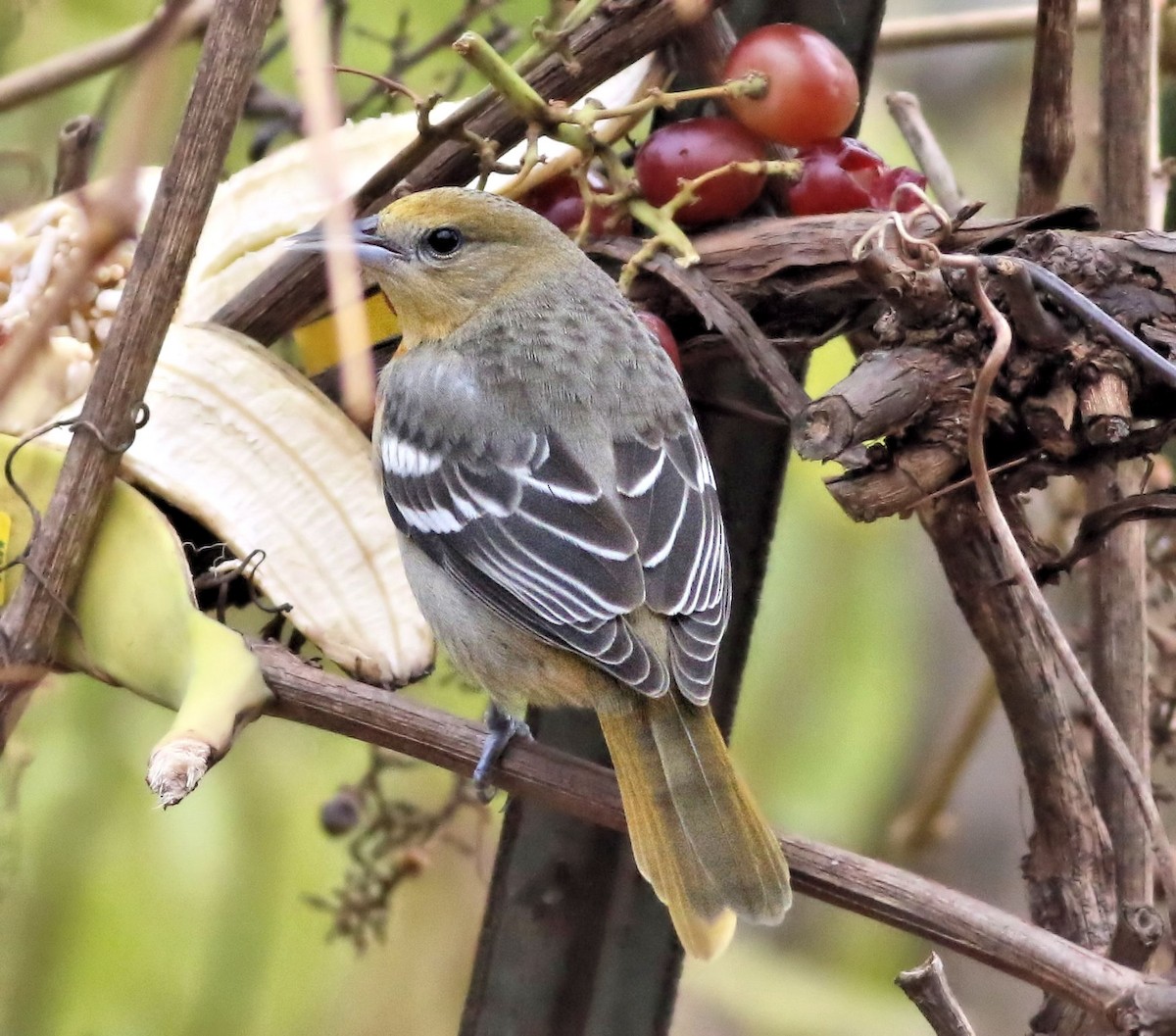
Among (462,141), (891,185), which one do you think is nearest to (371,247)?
(462,141)

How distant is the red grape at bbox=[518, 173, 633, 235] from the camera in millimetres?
1447

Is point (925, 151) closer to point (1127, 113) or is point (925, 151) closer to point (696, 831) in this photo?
point (1127, 113)

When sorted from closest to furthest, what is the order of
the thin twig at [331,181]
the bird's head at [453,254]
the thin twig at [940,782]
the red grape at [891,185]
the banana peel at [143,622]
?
the thin twig at [331,181] → the banana peel at [143,622] → the red grape at [891,185] → the bird's head at [453,254] → the thin twig at [940,782]

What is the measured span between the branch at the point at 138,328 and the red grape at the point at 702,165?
512 millimetres

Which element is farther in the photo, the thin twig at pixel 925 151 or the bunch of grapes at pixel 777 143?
the thin twig at pixel 925 151

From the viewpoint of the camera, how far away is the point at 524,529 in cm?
137

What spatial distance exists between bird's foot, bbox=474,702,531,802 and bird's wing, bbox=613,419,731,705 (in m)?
0.17

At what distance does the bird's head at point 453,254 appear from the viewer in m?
1.48

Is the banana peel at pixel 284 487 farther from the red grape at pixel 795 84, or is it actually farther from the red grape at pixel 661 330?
the red grape at pixel 795 84

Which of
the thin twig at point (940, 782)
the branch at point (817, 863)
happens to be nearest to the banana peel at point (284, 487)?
the branch at point (817, 863)

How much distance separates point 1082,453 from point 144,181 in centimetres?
102

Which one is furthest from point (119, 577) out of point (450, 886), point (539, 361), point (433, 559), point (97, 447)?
point (450, 886)

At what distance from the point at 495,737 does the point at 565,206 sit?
64cm

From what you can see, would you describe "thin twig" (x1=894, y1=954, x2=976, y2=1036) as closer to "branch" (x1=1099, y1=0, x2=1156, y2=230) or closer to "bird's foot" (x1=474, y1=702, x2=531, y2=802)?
"bird's foot" (x1=474, y1=702, x2=531, y2=802)
